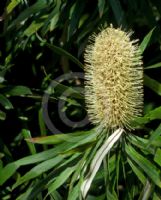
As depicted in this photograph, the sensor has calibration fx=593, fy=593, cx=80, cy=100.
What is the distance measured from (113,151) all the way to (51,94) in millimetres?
354

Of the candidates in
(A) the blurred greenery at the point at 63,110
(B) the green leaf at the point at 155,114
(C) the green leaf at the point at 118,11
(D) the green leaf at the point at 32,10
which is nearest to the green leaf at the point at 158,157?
(A) the blurred greenery at the point at 63,110

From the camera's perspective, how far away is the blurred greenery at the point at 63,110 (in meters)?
1.93

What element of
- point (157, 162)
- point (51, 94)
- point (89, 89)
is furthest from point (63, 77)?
point (157, 162)

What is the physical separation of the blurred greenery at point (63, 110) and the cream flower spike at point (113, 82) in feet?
0.21

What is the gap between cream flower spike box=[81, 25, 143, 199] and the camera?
1.84m

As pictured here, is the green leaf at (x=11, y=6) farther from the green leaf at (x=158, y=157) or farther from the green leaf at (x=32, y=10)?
the green leaf at (x=158, y=157)

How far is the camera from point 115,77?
1.85m

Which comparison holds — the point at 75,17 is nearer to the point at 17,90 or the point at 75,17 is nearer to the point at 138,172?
the point at 17,90

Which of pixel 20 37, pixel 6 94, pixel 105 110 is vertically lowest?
pixel 105 110

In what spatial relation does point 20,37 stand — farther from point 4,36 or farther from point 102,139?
point 102,139

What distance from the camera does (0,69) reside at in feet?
8.36

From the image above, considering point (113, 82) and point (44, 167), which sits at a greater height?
point (113, 82)

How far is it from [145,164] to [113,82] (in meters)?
0.28

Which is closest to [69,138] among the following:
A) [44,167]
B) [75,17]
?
[44,167]
